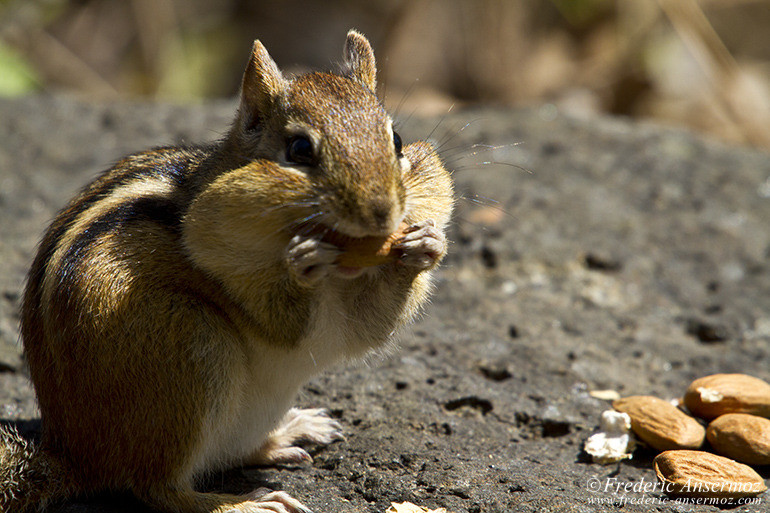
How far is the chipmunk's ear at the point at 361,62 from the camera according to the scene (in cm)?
292

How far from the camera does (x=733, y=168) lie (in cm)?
510

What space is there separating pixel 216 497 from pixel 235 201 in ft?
3.22

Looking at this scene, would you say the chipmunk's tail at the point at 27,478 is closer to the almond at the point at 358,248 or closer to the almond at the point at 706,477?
the almond at the point at 358,248

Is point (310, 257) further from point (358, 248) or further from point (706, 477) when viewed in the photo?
point (706, 477)

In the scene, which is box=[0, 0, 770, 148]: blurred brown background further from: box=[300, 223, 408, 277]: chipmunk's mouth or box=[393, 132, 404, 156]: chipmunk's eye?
box=[300, 223, 408, 277]: chipmunk's mouth

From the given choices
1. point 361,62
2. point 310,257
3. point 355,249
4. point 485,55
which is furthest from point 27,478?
point 485,55

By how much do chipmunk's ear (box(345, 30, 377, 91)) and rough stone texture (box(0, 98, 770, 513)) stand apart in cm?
56

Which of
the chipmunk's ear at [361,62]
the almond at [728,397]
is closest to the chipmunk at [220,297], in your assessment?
the chipmunk's ear at [361,62]

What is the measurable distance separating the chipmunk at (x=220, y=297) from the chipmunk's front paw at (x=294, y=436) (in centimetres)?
19

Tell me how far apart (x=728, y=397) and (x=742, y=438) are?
9.3 inches

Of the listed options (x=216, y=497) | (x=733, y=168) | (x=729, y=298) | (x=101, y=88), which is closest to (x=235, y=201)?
(x=216, y=497)

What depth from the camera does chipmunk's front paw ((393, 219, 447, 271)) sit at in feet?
8.45

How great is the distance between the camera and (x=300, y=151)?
2.52 m

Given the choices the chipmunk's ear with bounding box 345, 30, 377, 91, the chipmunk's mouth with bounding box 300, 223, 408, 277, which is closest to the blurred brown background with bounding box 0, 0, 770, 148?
the chipmunk's ear with bounding box 345, 30, 377, 91
